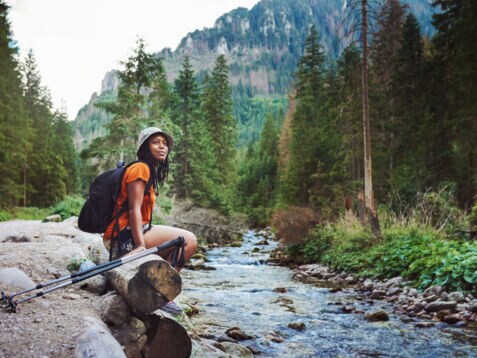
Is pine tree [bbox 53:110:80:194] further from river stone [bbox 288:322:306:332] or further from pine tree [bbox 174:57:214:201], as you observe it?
river stone [bbox 288:322:306:332]

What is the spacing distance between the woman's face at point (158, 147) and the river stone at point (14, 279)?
1.79m

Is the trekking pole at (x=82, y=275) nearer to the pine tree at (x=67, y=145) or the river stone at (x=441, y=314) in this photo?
the river stone at (x=441, y=314)

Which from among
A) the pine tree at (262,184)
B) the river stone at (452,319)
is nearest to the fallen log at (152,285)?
the river stone at (452,319)

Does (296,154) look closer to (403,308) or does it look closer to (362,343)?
(403,308)

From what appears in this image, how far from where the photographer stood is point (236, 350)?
15.7 ft

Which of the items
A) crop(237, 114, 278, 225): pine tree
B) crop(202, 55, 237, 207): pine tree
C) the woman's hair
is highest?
crop(202, 55, 237, 207): pine tree

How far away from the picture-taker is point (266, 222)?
131 feet

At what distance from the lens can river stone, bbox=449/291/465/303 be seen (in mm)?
6721

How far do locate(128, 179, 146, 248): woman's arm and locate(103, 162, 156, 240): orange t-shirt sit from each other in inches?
2.2

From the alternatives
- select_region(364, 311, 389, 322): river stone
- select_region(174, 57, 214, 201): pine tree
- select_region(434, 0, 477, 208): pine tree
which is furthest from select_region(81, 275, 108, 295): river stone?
select_region(174, 57, 214, 201): pine tree

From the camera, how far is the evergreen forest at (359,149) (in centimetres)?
1149

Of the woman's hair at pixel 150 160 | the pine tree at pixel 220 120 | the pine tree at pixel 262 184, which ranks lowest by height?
the pine tree at pixel 262 184

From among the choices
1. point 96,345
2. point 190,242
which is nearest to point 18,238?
point 190,242

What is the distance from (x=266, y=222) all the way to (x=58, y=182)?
2032 centimetres
